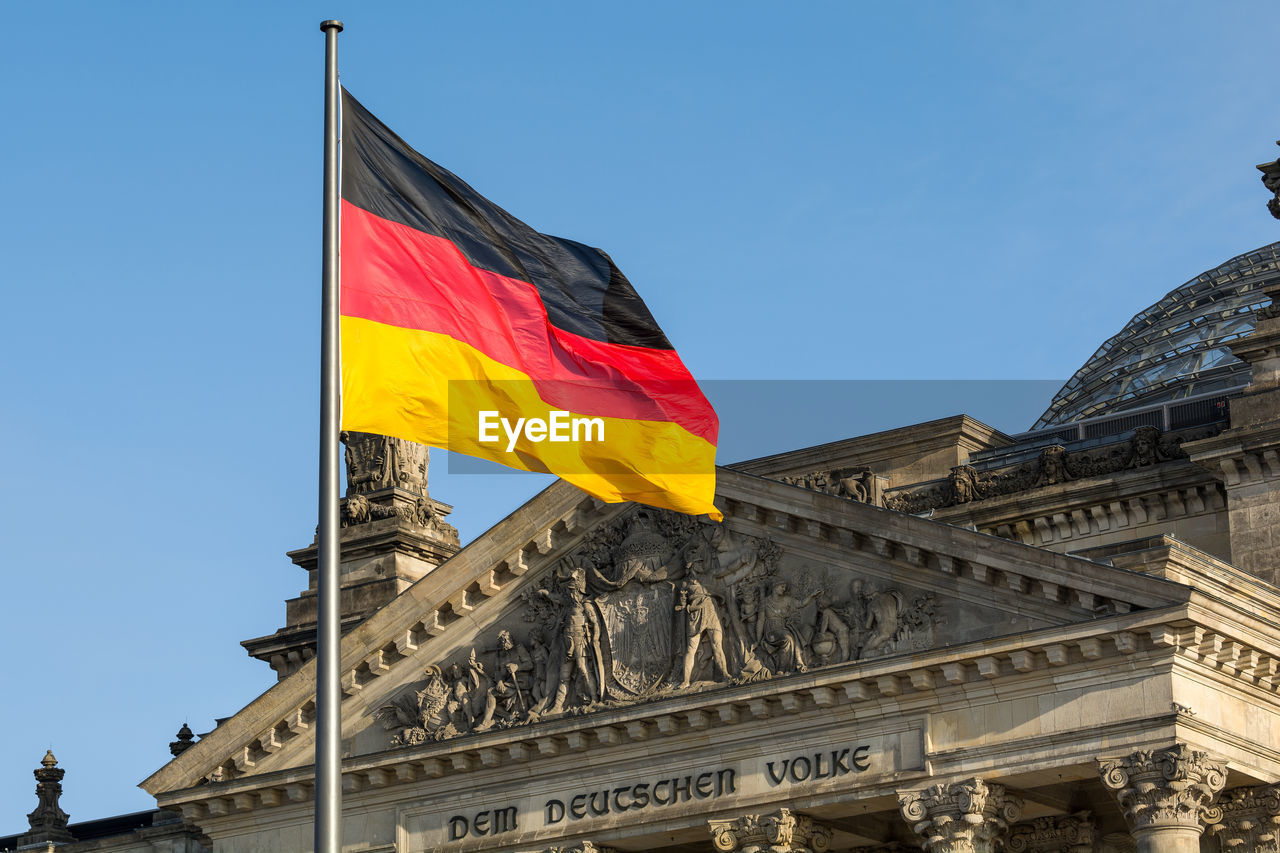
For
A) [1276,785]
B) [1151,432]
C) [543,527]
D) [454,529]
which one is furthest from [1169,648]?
[454,529]

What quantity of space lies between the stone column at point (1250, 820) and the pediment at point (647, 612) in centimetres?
453

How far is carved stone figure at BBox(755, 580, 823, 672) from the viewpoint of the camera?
1639 inches

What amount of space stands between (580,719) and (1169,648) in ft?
38.7

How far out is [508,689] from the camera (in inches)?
1778

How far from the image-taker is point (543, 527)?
45.3 metres

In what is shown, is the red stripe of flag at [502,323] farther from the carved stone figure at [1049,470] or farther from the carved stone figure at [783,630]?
the carved stone figure at [1049,470]

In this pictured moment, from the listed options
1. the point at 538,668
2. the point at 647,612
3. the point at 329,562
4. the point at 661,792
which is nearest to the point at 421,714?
the point at 538,668

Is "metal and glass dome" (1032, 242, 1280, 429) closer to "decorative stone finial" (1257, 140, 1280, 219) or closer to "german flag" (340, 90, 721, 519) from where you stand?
"decorative stone finial" (1257, 140, 1280, 219)

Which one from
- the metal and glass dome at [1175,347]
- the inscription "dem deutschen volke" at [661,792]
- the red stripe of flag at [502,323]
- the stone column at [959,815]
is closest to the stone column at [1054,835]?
the stone column at [959,815]

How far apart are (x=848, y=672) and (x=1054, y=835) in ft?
18.5

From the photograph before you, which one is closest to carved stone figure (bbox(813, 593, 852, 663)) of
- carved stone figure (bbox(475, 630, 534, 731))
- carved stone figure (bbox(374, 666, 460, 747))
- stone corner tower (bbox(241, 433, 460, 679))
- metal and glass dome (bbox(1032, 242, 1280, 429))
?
carved stone figure (bbox(475, 630, 534, 731))

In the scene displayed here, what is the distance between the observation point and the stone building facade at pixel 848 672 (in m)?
38.2

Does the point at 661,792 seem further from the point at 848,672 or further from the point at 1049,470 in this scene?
the point at 1049,470

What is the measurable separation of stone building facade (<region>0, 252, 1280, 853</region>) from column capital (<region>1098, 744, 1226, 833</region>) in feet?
0.15
